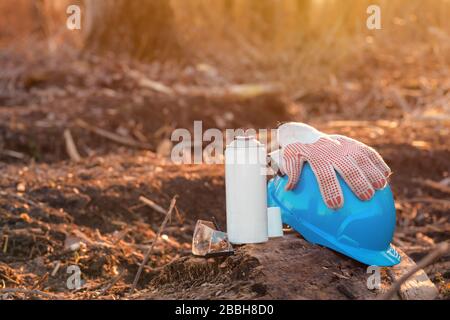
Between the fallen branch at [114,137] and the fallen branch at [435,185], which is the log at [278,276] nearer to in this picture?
the fallen branch at [435,185]

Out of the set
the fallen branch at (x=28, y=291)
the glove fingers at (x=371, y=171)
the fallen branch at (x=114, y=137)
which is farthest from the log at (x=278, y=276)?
the fallen branch at (x=114, y=137)

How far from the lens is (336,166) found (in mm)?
3031

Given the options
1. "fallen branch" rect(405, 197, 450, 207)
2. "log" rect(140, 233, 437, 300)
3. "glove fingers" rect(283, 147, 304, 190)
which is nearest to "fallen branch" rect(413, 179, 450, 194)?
"fallen branch" rect(405, 197, 450, 207)

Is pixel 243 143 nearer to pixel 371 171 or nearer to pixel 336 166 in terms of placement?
pixel 336 166

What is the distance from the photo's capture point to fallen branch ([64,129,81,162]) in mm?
6266

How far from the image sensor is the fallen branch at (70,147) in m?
6.27

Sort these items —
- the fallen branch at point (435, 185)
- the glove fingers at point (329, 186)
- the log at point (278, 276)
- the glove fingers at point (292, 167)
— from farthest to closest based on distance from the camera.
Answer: the fallen branch at point (435, 185), the glove fingers at point (292, 167), the glove fingers at point (329, 186), the log at point (278, 276)

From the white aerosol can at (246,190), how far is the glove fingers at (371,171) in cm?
41

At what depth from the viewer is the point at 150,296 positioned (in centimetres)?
288

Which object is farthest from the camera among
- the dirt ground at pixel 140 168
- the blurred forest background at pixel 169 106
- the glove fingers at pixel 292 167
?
the blurred forest background at pixel 169 106

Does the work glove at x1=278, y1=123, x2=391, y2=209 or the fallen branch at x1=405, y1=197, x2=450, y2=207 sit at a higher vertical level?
the work glove at x1=278, y1=123, x2=391, y2=209

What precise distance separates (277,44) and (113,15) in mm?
3401

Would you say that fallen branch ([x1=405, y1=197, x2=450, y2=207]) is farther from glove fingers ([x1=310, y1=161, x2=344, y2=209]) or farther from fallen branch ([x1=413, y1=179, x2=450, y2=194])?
glove fingers ([x1=310, y1=161, x2=344, y2=209])

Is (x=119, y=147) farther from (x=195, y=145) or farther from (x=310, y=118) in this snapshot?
(x=310, y=118)
